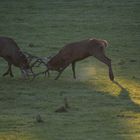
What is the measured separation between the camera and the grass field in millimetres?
16609

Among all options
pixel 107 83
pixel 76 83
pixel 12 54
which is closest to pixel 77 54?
pixel 76 83

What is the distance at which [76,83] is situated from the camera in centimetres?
2362

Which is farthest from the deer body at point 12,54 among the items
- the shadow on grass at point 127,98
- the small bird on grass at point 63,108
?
the small bird on grass at point 63,108

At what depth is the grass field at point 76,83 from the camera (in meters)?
16.6

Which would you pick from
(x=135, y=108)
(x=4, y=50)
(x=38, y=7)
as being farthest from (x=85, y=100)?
(x=38, y=7)

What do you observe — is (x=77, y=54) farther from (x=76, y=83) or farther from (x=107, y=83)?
(x=107, y=83)

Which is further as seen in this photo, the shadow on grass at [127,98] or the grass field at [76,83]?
the shadow on grass at [127,98]

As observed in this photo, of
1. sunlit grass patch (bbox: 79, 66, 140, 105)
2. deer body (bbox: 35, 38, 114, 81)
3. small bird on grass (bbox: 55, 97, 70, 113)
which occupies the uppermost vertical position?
small bird on grass (bbox: 55, 97, 70, 113)

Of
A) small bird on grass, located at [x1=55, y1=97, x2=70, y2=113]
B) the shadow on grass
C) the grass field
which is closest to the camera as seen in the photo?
the grass field

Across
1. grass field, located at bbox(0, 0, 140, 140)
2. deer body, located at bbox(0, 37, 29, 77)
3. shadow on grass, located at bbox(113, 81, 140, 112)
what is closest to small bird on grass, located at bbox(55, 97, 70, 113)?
grass field, located at bbox(0, 0, 140, 140)

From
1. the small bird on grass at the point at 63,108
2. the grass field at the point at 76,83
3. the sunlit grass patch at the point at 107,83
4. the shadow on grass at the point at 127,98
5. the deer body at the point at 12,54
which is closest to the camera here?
the grass field at the point at 76,83

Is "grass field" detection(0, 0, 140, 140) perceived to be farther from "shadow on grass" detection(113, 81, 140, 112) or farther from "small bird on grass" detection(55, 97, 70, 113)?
"small bird on grass" detection(55, 97, 70, 113)

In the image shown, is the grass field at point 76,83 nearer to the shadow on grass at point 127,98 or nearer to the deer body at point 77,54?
the shadow on grass at point 127,98

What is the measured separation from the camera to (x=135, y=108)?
19.2 m
